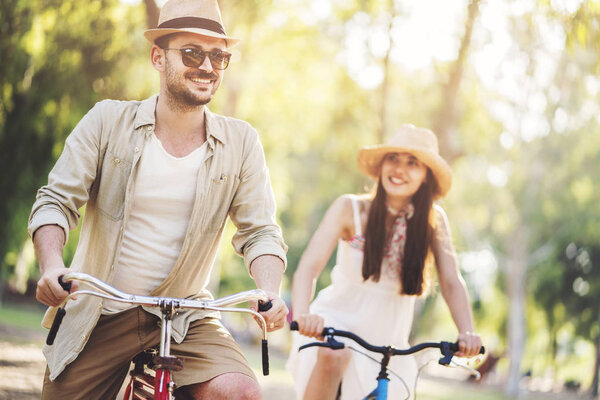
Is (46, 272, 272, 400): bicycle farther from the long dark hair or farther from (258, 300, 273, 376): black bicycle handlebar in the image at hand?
the long dark hair

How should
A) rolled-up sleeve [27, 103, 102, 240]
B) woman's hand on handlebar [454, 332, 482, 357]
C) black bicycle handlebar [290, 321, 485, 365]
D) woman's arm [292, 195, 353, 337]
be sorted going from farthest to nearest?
woman's arm [292, 195, 353, 337]
woman's hand on handlebar [454, 332, 482, 357]
black bicycle handlebar [290, 321, 485, 365]
rolled-up sleeve [27, 103, 102, 240]

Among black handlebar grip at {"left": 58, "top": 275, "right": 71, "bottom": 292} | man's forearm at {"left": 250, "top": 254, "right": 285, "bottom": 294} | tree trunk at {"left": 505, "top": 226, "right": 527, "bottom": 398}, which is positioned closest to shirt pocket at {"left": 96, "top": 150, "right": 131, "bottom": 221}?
man's forearm at {"left": 250, "top": 254, "right": 285, "bottom": 294}

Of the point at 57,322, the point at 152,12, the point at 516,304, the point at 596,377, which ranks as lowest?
the point at 57,322

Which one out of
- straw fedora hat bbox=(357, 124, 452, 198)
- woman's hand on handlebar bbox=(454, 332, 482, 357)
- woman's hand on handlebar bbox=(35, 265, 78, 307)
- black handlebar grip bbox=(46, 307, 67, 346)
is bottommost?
black handlebar grip bbox=(46, 307, 67, 346)

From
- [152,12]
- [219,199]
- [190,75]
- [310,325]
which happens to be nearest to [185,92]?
[190,75]

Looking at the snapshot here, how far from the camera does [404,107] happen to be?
714 inches

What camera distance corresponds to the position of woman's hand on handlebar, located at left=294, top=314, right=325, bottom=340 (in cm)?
437

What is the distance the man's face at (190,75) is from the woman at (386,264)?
5.06ft

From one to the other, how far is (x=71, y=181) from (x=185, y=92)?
0.58m

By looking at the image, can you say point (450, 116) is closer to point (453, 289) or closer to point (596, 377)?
point (453, 289)

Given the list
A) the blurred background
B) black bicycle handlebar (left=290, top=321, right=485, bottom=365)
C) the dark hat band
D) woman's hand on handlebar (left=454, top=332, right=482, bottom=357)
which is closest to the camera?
the dark hat band

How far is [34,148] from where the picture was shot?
13461 millimetres

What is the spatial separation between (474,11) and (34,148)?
673cm

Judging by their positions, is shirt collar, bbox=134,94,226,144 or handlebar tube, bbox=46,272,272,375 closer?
handlebar tube, bbox=46,272,272,375
